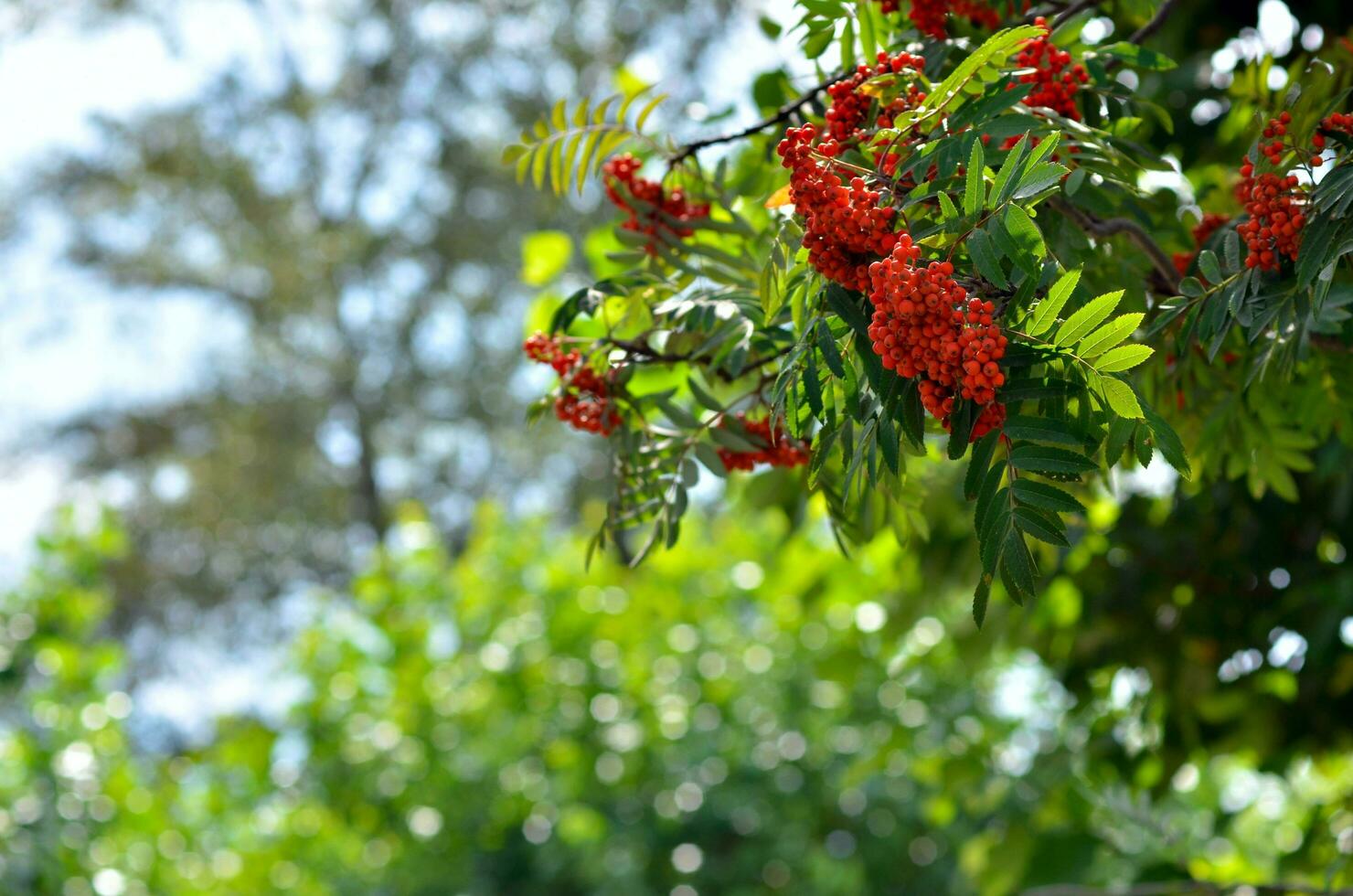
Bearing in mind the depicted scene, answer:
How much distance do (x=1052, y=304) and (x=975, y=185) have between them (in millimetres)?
105

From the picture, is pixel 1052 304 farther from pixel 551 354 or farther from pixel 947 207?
pixel 551 354

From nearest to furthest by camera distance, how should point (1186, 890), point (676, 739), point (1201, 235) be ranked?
point (1201, 235)
point (1186, 890)
point (676, 739)

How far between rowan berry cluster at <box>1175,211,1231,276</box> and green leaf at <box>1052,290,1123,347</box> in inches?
20.6

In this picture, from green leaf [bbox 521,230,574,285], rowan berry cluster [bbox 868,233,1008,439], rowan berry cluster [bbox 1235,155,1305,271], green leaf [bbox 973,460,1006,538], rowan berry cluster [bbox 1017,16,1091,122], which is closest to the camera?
rowan berry cluster [bbox 868,233,1008,439]

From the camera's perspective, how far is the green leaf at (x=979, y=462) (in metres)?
1.05

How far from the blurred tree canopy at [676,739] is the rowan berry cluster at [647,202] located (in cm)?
108

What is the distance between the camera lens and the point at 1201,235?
149 cm

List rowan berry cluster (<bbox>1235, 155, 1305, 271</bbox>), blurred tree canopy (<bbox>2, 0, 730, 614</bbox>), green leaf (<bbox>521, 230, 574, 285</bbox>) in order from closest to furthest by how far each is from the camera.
Result: 1. rowan berry cluster (<bbox>1235, 155, 1305, 271</bbox>)
2. green leaf (<bbox>521, 230, 574, 285</bbox>)
3. blurred tree canopy (<bbox>2, 0, 730, 614</bbox>)

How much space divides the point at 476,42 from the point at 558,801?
5763 millimetres

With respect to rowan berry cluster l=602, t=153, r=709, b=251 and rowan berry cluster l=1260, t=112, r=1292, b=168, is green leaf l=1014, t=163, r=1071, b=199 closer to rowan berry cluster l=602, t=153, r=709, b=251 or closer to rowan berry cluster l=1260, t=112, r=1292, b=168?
rowan berry cluster l=1260, t=112, r=1292, b=168

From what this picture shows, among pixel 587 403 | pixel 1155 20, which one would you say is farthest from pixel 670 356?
pixel 1155 20

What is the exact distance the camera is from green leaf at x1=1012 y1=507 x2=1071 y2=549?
3.31ft

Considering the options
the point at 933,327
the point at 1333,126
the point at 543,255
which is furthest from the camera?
the point at 543,255

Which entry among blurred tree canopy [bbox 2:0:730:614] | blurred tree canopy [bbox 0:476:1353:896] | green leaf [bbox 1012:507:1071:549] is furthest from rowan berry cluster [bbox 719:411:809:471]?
blurred tree canopy [bbox 2:0:730:614]
